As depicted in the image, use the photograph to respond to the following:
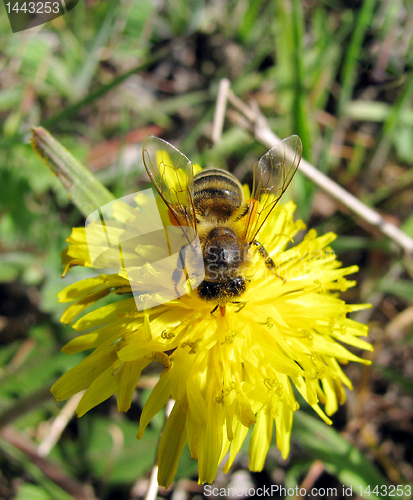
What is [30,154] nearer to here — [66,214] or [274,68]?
[66,214]

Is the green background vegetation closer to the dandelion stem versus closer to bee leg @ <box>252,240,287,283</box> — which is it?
the dandelion stem

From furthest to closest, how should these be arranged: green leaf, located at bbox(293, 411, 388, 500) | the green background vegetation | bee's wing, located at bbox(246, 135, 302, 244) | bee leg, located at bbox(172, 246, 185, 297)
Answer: the green background vegetation < green leaf, located at bbox(293, 411, 388, 500) < bee's wing, located at bbox(246, 135, 302, 244) < bee leg, located at bbox(172, 246, 185, 297)

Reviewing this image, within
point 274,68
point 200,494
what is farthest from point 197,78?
point 200,494

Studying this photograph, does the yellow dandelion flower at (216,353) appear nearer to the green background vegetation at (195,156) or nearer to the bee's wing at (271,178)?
the bee's wing at (271,178)

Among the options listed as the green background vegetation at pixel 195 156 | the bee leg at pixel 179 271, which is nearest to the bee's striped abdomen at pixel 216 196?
the bee leg at pixel 179 271

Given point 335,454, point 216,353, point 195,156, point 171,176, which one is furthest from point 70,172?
point 335,454

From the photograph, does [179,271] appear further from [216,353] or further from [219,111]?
[219,111]

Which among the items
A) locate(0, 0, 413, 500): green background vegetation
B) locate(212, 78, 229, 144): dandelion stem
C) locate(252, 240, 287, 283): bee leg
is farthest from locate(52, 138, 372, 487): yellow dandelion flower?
locate(212, 78, 229, 144): dandelion stem
